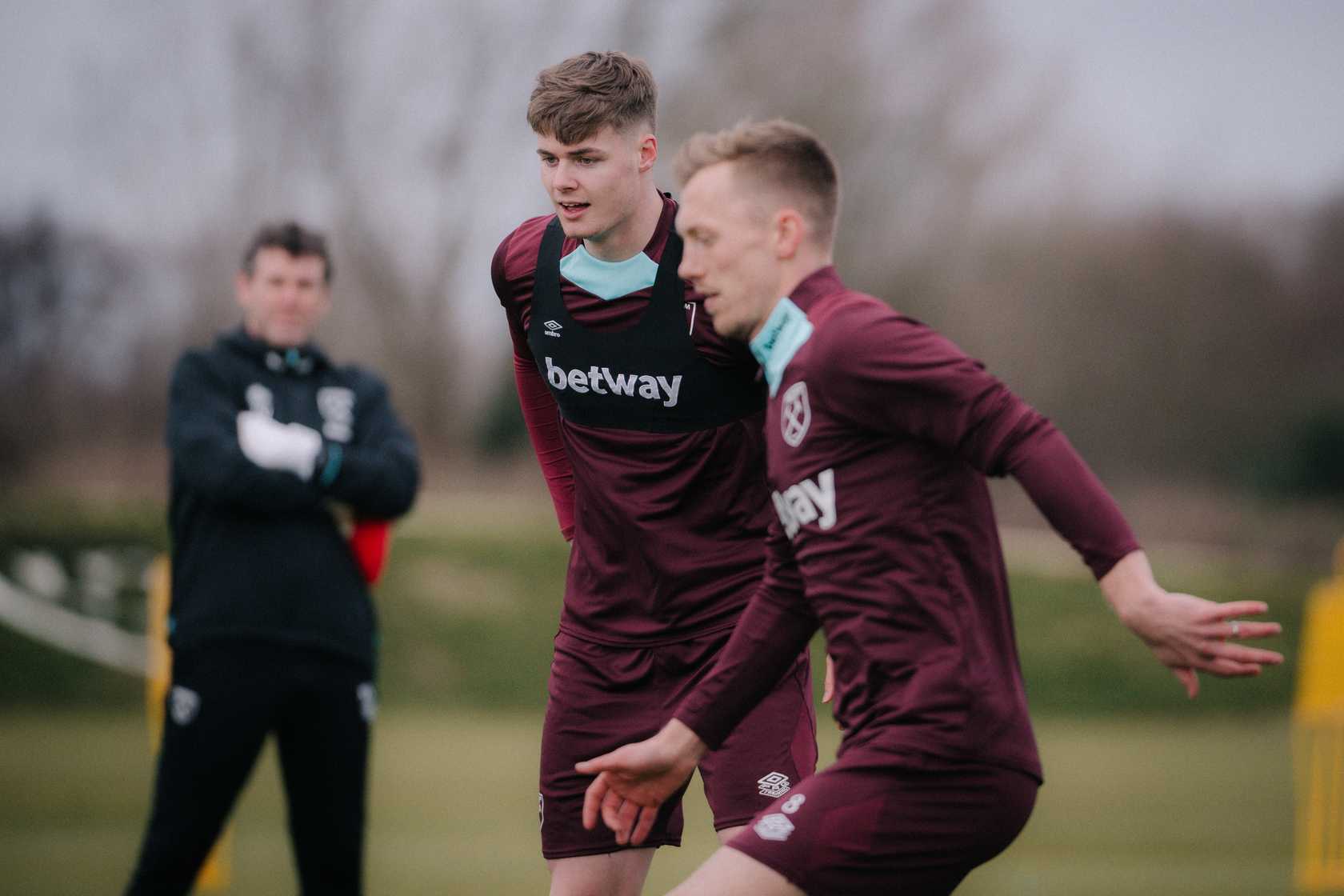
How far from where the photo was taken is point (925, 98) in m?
24.9

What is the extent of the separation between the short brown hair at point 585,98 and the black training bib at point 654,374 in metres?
0.34

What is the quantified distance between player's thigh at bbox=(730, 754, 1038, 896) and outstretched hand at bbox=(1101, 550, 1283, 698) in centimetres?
37

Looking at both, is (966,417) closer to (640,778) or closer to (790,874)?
(790,874)

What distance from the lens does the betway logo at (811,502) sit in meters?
2.91

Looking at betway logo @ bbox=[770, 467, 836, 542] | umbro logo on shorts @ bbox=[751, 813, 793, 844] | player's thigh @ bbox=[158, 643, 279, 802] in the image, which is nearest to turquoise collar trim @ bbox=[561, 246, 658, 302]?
betway logo @ bbox=[770, 467, 836, 542]

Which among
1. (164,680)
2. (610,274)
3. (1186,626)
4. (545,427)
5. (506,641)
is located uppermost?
(610,274)

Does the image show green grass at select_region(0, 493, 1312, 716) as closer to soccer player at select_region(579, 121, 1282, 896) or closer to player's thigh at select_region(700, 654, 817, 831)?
player's thigh at select_region(700, 654, 817, 831)

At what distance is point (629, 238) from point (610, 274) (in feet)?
0.33

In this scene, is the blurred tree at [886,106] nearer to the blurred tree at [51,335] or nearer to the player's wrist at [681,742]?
the blurred tree at [51,335]

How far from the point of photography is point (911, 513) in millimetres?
2844

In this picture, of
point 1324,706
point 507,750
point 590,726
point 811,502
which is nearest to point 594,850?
point 590,726

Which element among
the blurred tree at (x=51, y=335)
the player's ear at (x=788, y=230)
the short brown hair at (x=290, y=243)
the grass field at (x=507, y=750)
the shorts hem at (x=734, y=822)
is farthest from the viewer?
the blurred tree at (x=51, y=335)

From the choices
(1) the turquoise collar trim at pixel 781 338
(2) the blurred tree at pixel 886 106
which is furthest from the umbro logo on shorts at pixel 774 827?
(2) the blurred tree at pixel 886 106

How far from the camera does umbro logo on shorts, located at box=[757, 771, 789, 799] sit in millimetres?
3607
